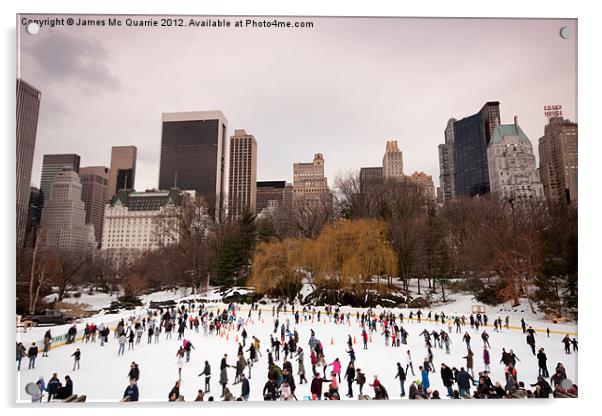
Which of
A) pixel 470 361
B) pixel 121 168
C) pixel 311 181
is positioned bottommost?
pixel 470 361

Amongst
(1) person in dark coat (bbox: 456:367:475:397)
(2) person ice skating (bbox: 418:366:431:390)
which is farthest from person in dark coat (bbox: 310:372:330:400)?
(1) person in dark coat (bbox: 456:367:475:397)

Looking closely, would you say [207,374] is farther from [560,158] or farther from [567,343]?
[560,158]

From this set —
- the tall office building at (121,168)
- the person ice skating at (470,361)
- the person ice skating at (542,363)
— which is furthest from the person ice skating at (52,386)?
the person ice skating at (542,363)

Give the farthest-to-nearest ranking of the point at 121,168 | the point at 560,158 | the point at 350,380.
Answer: the point at 121,168, the point at 560,158, the point at 350,380

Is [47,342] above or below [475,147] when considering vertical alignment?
below

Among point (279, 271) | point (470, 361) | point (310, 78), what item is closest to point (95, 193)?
point (310, 78)

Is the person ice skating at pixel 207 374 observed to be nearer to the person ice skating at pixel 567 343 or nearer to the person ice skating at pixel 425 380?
the person ice skating at pixel 425 380
